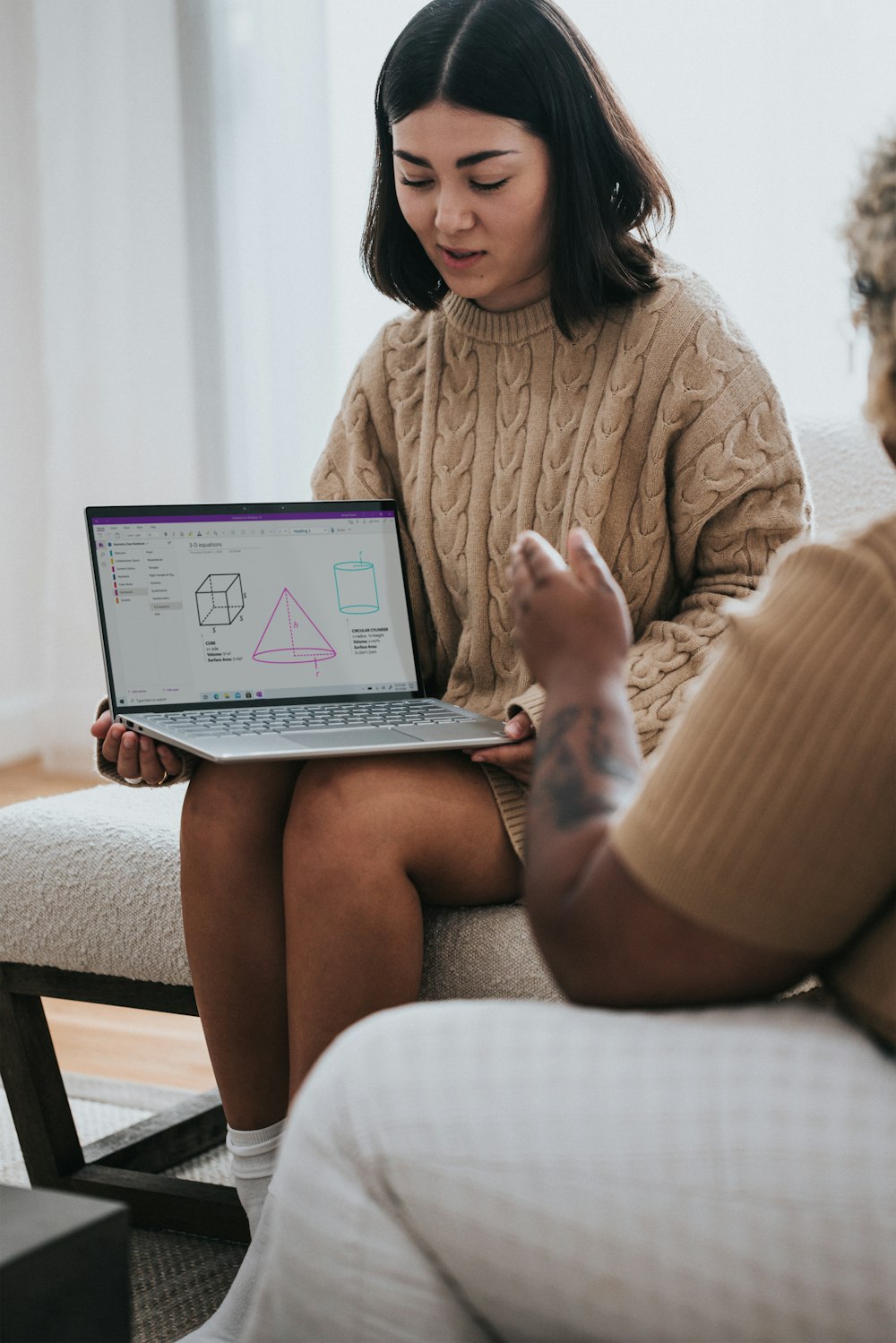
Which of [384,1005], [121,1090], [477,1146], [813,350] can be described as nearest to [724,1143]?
[477,1146]

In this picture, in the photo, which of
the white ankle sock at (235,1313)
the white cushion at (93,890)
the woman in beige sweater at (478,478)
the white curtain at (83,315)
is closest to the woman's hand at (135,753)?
the woman in beige sweater at (478,478)

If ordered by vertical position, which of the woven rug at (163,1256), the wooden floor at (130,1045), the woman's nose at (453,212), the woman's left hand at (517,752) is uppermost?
the woman's nose at (453,212)

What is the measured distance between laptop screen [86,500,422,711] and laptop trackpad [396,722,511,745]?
0.12 metres

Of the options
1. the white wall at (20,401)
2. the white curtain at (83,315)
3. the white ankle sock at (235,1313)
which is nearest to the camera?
the white ankle sock at (235,1313)

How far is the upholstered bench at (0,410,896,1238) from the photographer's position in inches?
51.0

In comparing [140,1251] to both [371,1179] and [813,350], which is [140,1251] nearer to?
[371,1179]

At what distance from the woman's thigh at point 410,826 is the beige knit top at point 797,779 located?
484 millimetres

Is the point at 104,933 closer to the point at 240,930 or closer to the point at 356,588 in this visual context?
the point at 240,930

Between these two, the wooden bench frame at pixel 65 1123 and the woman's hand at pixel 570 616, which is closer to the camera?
the woman's hand at pixel 570 616

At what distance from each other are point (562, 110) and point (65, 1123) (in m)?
1.08

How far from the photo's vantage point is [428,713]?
4.00 ft

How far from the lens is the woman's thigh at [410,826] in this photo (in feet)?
3.46

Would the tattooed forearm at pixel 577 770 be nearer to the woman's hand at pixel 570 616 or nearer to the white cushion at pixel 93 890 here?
the woman's hand at pixel 570 616

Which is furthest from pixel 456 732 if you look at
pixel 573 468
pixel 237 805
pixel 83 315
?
pixel 83 315
